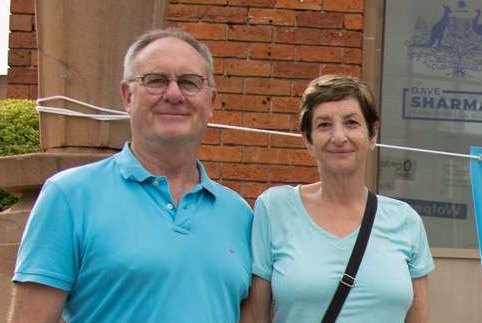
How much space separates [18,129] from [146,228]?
9.38 ft

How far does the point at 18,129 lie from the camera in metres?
5.10

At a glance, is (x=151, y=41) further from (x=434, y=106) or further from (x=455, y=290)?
(x=455, y=290)

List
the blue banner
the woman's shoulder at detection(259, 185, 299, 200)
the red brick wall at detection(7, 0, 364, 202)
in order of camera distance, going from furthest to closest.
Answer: the red brick wall at detection(7, 0, 364, 202) < the blue banner < the woman's shoulder at detection(259, 185, 299, 200)

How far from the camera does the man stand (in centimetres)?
236

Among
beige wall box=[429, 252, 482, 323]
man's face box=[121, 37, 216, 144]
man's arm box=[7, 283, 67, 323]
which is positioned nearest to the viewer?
man's arm box=[7, 283, 67, 323]

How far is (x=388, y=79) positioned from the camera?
6.62m

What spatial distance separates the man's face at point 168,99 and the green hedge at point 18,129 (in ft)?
8.61

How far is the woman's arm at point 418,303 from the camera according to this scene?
2963 mm

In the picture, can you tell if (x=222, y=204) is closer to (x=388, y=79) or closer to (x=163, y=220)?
(x=163, y=220)

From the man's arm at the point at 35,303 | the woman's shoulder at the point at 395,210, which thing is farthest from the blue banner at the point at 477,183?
the man's arm at the point at 35,303

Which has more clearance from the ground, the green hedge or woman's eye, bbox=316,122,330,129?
woman's eye, bbox=316,122,330,129

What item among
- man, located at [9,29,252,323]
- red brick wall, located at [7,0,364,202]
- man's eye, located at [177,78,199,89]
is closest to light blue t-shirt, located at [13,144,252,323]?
man, located at [9,29,252,323]

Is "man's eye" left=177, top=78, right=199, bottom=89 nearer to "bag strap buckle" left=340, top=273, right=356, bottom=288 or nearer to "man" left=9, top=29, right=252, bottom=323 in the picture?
"man" left=9, top=29, right=252, bottom=323

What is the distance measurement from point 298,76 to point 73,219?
3853mm
